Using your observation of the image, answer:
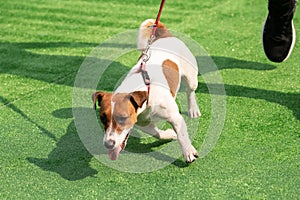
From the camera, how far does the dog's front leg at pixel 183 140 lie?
320cm

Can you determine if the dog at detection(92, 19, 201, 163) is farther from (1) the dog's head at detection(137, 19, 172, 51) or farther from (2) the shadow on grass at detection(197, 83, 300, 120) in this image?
(2) the shadow on grass at detection(197, 83, 300, 120)

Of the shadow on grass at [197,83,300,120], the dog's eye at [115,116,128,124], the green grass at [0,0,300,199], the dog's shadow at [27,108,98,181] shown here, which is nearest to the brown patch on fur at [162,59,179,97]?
the green grass at [0,0,300,199]

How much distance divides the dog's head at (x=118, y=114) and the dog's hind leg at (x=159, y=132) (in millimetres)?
498

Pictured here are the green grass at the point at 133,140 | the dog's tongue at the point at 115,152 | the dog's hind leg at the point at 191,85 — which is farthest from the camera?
the dog's hind leg at the point at 191,85

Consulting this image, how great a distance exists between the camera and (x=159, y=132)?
3512 millimetres

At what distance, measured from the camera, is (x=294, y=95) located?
4.09m

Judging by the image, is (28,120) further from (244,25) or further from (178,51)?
(244,25)

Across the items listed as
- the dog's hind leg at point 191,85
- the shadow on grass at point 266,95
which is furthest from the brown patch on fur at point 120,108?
the shadow on grass at point 266,95

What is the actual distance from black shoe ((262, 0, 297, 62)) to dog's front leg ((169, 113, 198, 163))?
1164mm

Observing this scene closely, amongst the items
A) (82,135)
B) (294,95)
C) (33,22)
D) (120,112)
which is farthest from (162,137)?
(33,22)

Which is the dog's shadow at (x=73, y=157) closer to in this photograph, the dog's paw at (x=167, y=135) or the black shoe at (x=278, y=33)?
the dog's paw at (x=167, y=135)

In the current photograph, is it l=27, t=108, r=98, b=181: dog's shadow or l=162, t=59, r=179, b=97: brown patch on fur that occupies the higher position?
l=162, t=59, r=179, b=97: brown patch on fur

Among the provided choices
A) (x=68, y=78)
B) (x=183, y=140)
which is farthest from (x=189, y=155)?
(x=68, y=78)

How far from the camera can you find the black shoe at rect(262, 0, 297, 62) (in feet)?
12.8
